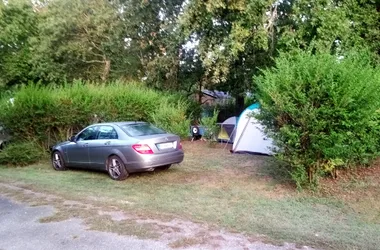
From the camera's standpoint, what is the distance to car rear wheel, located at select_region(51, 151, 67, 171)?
37.8ft

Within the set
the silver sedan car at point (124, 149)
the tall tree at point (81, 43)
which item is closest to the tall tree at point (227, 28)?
the silver sedan car at point (124, 149)

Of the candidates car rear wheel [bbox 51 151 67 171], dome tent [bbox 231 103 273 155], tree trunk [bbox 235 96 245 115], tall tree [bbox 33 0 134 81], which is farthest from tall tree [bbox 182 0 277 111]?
tall tree [bbox 33 0 134 81]

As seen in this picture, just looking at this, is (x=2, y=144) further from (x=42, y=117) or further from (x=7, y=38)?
(x=7, y=38)

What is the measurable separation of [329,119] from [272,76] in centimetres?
138

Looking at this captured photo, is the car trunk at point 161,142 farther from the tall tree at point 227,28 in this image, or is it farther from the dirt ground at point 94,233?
the tall tree at point 227,28

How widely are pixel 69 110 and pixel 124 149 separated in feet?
17.8

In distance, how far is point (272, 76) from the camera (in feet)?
24.5

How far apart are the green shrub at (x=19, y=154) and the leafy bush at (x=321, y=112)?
8.66m

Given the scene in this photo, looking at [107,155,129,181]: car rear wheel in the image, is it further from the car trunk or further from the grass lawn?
the car trunk

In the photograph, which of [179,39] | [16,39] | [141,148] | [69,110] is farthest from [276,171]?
[16,39]

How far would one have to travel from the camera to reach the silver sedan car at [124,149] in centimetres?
Answer: 907

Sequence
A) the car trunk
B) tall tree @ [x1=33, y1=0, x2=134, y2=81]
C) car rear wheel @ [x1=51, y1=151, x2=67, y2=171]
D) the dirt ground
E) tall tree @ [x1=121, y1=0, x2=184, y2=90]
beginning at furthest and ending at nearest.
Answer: tall tree @ [x1=33, y1=0, x2=134, y2=81]
tall tree @ [x1=121, y1=0, x2=184, y2=90]
car rear wheel @ [x1=51, y1=151, x2=67, y2=171]
the car trunk
the dirt ground

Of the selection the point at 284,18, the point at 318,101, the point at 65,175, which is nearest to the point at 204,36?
the point at 284,18

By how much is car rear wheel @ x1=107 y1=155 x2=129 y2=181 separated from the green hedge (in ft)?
15.9
